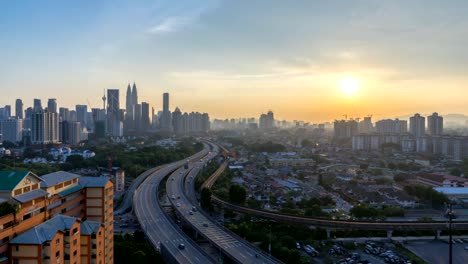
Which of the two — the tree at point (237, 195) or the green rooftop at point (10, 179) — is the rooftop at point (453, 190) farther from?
the green rooftop at point (10, 179)

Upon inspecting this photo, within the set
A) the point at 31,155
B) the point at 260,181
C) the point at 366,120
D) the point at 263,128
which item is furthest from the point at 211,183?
the point at 263,128

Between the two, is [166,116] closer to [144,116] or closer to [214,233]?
[144,116]

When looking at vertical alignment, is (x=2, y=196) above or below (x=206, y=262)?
above

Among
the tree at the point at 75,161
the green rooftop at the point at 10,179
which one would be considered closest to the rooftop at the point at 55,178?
the green rooftop at the point at 10,179

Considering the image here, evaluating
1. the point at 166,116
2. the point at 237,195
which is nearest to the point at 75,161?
the point at 237,195

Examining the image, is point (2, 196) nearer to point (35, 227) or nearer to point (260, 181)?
point (35, 227)

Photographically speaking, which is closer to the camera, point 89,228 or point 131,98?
point 89,228

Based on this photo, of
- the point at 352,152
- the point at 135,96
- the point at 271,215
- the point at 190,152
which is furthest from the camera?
the point at 135,96
